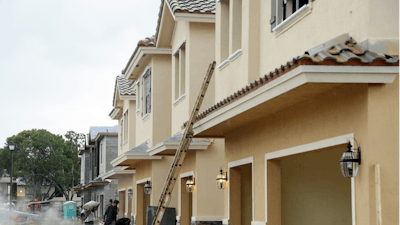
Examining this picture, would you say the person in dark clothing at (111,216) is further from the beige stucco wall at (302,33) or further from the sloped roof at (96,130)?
the sloped roof at (96,130)

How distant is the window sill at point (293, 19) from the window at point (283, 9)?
129 millimetres

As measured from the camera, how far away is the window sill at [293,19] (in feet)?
27.5

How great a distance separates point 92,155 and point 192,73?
35873 mm

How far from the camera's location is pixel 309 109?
796 centimetres

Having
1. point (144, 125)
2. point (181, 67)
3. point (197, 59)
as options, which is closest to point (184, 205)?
point (181, 67)

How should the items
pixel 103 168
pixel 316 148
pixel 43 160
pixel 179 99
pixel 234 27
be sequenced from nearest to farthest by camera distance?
pixel 316 148 < pixel 234 27 < pixel 179 99 < pixel 103 168 < pixel 43 160

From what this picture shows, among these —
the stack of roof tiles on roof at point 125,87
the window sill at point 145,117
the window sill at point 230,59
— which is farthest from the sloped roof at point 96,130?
the window sill at point 230,59

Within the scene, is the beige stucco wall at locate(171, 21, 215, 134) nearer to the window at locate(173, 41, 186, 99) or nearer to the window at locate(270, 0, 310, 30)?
the window at locate(173, 41, 186, 99)

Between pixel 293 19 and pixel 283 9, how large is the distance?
Result: 0.73 metres

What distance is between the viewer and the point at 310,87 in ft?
21.8

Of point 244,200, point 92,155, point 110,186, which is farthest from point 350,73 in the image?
point 92,155

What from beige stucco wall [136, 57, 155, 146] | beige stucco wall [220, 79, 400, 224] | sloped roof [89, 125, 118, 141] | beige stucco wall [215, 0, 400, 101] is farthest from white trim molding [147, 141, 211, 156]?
sloped roof [89, 125, 118, 141]

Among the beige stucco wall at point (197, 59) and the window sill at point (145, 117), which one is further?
the window sill at point (145, 117)

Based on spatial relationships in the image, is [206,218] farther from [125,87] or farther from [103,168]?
[103,168]
